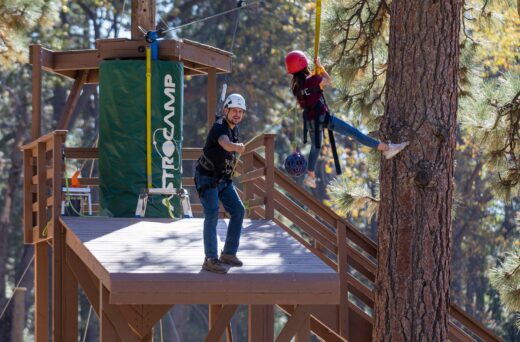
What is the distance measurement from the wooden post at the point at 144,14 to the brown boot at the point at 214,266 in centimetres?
416

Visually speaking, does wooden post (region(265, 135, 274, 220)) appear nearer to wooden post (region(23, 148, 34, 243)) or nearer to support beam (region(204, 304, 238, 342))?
support beam (region(204, 304, 238, 342))

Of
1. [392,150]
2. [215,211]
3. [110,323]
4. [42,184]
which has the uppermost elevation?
[392,150]

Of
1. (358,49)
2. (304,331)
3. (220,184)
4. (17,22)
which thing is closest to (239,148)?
(220,184)

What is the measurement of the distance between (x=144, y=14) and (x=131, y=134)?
1591 mm

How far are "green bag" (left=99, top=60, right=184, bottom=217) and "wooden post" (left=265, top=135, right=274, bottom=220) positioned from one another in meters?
1.06

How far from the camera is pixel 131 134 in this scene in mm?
12625

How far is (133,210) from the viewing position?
1269 centimetres

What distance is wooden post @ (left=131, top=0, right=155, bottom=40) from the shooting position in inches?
526

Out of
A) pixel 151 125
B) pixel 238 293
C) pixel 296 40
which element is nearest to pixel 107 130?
pixel 151 125

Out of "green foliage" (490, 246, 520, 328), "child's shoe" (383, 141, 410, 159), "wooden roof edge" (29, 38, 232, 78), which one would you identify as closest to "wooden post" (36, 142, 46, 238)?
"wooden roof edge" (29, 38, 232, 78)

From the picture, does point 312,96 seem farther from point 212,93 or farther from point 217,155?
point 212,93

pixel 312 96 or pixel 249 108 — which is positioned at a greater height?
pixel 312 96

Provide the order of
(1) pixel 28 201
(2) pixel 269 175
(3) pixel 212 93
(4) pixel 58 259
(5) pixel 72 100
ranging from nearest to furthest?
(4) pixel 58 259 → (2) pixel 269 175 → (1) pixel 28 201 → (5) pixel 72 100 → (3) pixel 212 93

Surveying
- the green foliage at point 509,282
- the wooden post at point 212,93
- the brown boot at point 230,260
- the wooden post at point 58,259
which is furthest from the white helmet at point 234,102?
the green foliage at point 509,282
